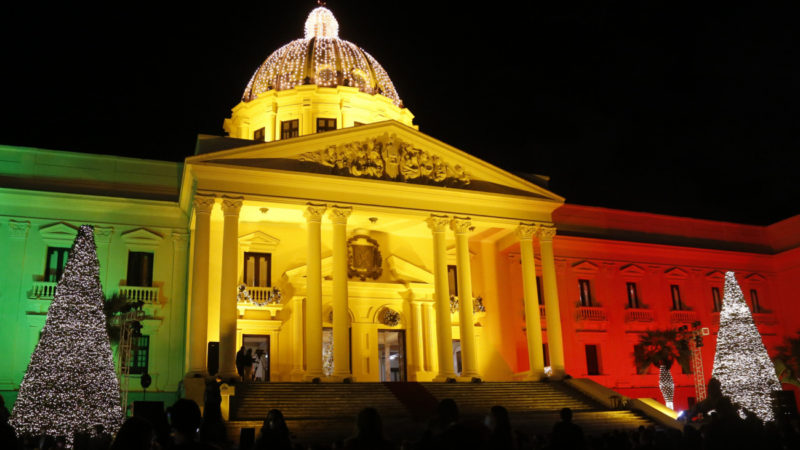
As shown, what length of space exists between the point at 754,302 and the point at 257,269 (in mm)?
27018

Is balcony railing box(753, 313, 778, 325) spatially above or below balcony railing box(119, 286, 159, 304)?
below

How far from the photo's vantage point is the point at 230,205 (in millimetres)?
26953

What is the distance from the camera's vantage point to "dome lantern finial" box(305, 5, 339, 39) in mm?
45000

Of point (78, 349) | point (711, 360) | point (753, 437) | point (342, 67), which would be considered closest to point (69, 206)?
point (78, 349)

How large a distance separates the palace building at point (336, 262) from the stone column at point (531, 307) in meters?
0.07

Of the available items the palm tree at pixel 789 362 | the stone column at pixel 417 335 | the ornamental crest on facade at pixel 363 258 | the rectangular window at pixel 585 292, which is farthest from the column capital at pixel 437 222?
the palm tree at pixel 789 362

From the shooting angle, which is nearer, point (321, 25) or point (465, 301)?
point (465, 301)

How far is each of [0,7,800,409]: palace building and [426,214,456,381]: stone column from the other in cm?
8

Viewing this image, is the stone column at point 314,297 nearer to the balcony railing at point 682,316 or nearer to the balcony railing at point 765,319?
the balcony railing at point 682,316

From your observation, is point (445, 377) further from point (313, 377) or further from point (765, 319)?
point (765, 319)

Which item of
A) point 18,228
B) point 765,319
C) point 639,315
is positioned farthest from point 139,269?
point 765,319

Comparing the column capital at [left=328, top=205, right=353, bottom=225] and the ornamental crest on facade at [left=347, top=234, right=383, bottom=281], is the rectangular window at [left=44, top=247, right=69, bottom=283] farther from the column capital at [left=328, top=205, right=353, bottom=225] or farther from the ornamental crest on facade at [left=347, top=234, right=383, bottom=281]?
the ornamental crest on facade at [left=347, top=234, right=383, bottom=281]

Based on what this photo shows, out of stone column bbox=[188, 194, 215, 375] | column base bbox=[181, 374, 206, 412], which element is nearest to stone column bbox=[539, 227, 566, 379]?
stone column bbox=[188, 194, 215, 375]

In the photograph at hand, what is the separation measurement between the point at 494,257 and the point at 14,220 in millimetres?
20221
